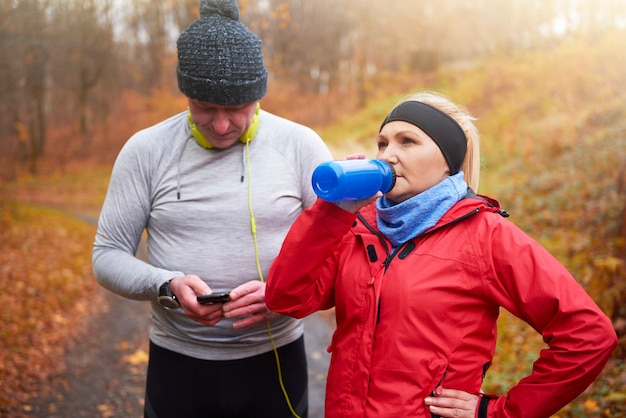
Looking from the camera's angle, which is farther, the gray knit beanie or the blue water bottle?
the gray knit beanie

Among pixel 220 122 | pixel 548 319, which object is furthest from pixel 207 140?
pixel 548 319

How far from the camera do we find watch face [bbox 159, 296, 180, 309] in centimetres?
207

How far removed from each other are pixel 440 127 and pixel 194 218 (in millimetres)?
1098

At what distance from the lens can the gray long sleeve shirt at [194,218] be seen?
2.20 m

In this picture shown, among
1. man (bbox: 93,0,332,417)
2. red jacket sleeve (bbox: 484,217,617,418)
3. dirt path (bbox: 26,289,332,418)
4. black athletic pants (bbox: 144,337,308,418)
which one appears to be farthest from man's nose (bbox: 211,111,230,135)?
dirt path (bbox: 26,289,332,418)

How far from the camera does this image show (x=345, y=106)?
943 inches

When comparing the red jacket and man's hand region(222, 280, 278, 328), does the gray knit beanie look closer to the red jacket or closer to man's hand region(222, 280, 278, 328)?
the red jacket

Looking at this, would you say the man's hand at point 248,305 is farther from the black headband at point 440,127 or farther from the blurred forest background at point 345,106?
the blurred forest background at point 345,106

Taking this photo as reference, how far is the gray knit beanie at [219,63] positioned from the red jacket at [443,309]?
0.64m

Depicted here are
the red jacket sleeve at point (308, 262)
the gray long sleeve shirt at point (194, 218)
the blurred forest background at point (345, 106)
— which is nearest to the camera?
the red jacket sleeve at point (308, 262)

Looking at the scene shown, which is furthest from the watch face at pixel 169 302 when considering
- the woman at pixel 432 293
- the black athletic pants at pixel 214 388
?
the woman at pixel 432 293

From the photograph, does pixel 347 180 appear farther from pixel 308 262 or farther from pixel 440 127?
pixel 440 127

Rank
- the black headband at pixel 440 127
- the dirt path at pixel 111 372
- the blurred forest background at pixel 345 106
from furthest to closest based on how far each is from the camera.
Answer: the blurred forest background at pixel 345 106, the dirt path at pixel 111 372, the black headband at pixel 440 127

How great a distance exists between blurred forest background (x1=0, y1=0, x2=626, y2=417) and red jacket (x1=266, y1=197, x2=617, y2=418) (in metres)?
2.90
